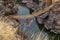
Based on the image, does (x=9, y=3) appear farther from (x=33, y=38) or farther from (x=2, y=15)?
(x=33, y=38)

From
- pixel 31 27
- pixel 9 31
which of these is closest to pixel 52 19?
pixel 31 27

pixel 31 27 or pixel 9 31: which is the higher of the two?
pixel 9 31

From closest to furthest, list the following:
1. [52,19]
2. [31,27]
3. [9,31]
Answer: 1. [9,31]
2. [52,19]
3. [31,27]

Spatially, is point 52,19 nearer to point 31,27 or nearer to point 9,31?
point 31,27

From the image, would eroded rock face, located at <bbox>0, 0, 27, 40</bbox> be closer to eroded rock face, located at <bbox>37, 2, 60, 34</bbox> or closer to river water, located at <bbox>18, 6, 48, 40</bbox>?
river water, located at <bbox>18, 6, 48, 40</bbox>

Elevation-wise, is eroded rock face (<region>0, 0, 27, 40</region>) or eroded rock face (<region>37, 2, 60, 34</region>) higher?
eroded rock face (<region>0, 0, 27, 40</region>)

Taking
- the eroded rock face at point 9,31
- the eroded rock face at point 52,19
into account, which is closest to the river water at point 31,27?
the eroded rock face at point 52,19

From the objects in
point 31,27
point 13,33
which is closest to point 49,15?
point 31,27

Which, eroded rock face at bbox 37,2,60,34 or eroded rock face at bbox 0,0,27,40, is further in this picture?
eroded rock face at bbox 37,2,60,34

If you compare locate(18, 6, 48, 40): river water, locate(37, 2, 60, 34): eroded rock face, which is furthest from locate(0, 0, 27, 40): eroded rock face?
locate(37, 2, 60, 34): eroded rock face

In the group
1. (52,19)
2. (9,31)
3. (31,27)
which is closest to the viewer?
(9,31)

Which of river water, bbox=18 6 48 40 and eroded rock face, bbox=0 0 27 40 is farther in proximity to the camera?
river water, bbox=18 6 48 40
